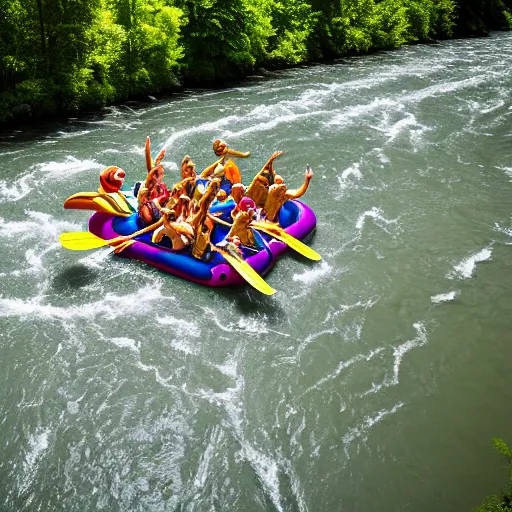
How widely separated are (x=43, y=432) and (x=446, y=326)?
4.91 m

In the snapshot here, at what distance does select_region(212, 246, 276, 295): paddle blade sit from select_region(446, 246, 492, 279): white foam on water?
2.92 m

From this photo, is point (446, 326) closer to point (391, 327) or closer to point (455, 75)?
point (391, 327)

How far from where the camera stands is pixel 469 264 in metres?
7.66

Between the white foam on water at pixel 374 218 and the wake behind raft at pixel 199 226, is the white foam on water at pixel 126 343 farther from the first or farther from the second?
the white foam on water at pixel 374 218

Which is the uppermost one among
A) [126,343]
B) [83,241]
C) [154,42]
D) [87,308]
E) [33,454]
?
[154,42]

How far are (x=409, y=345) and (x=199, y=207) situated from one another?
3324mm

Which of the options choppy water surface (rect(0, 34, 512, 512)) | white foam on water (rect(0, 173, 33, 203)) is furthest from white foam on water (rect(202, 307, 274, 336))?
white foam on water (rect(0, 173, 33, 203))

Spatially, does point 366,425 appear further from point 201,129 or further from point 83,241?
point 201,129

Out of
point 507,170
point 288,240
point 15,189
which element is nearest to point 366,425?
point 288,240

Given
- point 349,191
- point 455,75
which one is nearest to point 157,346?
point 349,191

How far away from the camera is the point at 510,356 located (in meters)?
5.96

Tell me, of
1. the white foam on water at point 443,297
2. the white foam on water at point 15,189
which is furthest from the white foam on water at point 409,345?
the white foam on water at point 15,189

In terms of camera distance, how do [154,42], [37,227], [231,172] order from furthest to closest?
[154,42], [231,172], [37,227]

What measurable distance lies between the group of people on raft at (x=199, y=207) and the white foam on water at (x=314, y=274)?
33.7 inches
